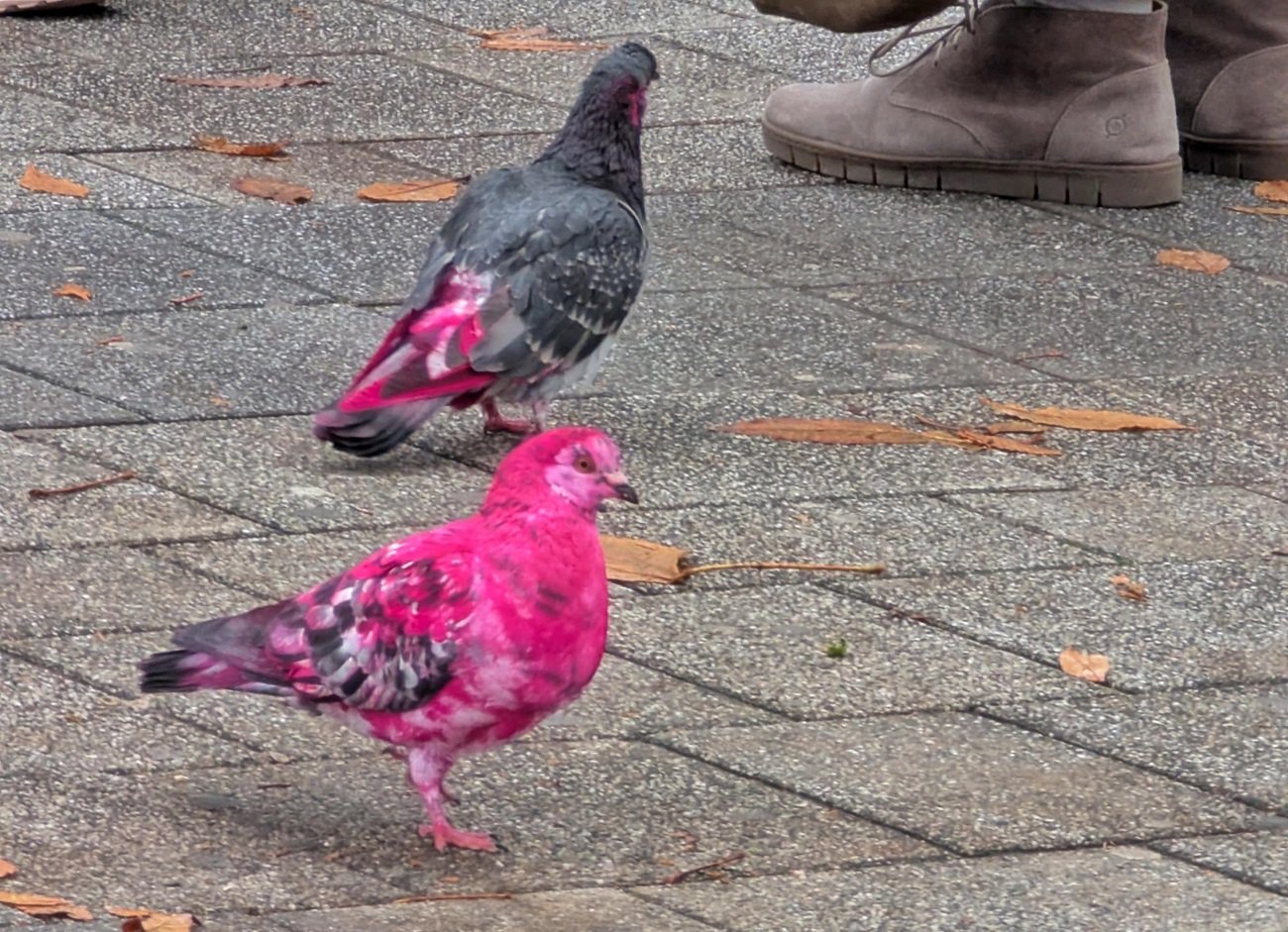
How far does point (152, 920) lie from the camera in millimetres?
2803

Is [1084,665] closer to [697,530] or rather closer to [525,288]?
[697,530]

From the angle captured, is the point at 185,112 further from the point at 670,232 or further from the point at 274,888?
the point at 274,888

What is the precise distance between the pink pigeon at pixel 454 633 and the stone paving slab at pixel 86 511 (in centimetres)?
92

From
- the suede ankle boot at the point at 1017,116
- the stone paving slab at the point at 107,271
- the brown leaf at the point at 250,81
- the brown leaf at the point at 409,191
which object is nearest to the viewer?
the stone paving slab at the point at 107,271

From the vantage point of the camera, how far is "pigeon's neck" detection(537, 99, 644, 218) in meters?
4.80

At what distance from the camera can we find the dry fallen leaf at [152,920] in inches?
110

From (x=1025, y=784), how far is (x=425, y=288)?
1.78 metres

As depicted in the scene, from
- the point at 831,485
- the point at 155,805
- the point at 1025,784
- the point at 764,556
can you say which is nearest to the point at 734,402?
the point at 831,485

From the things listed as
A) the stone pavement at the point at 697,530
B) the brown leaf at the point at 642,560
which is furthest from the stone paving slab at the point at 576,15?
the brown leaf at the point at 642,560

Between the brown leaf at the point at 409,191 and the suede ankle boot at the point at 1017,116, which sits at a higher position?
the suede ankle boot at the point at 1017,116

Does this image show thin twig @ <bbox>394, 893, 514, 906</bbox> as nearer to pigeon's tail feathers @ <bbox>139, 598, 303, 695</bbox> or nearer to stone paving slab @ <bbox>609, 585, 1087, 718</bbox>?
pigeon's tail feathers @ <bbox>139, 598, 303, 695</bbox>

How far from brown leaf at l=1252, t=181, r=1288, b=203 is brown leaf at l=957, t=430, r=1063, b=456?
6.62 ft

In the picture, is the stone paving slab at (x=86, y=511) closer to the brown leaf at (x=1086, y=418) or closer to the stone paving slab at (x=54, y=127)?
the brown leaf at (x=1086, y=418)

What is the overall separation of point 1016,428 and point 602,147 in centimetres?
107
